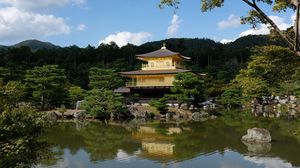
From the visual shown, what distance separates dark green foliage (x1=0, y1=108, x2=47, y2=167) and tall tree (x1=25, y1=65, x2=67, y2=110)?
2457 cm

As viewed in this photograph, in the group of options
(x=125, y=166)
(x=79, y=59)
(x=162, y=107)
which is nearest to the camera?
(x=125, y=166)

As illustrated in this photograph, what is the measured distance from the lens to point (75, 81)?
50969mm

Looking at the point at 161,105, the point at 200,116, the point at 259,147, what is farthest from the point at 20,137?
the point at 200,116

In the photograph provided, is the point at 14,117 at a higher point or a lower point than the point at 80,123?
Result: higher

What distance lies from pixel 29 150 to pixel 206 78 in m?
43.4

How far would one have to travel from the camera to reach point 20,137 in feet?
26.3

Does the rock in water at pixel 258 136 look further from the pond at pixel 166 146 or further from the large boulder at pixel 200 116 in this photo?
the large boulder at pixel 200 116

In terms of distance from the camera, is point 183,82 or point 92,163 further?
point 183,82

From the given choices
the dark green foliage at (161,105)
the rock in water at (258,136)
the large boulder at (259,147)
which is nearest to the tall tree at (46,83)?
the dark green foliage at (161,105)

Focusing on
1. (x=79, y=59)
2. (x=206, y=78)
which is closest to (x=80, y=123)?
(x=206, y=78)

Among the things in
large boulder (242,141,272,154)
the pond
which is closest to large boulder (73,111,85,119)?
the pond

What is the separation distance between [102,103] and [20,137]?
22.4 metres

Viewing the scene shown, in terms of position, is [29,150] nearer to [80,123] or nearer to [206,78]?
[80,123]

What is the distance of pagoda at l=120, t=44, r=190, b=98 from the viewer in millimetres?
38188
